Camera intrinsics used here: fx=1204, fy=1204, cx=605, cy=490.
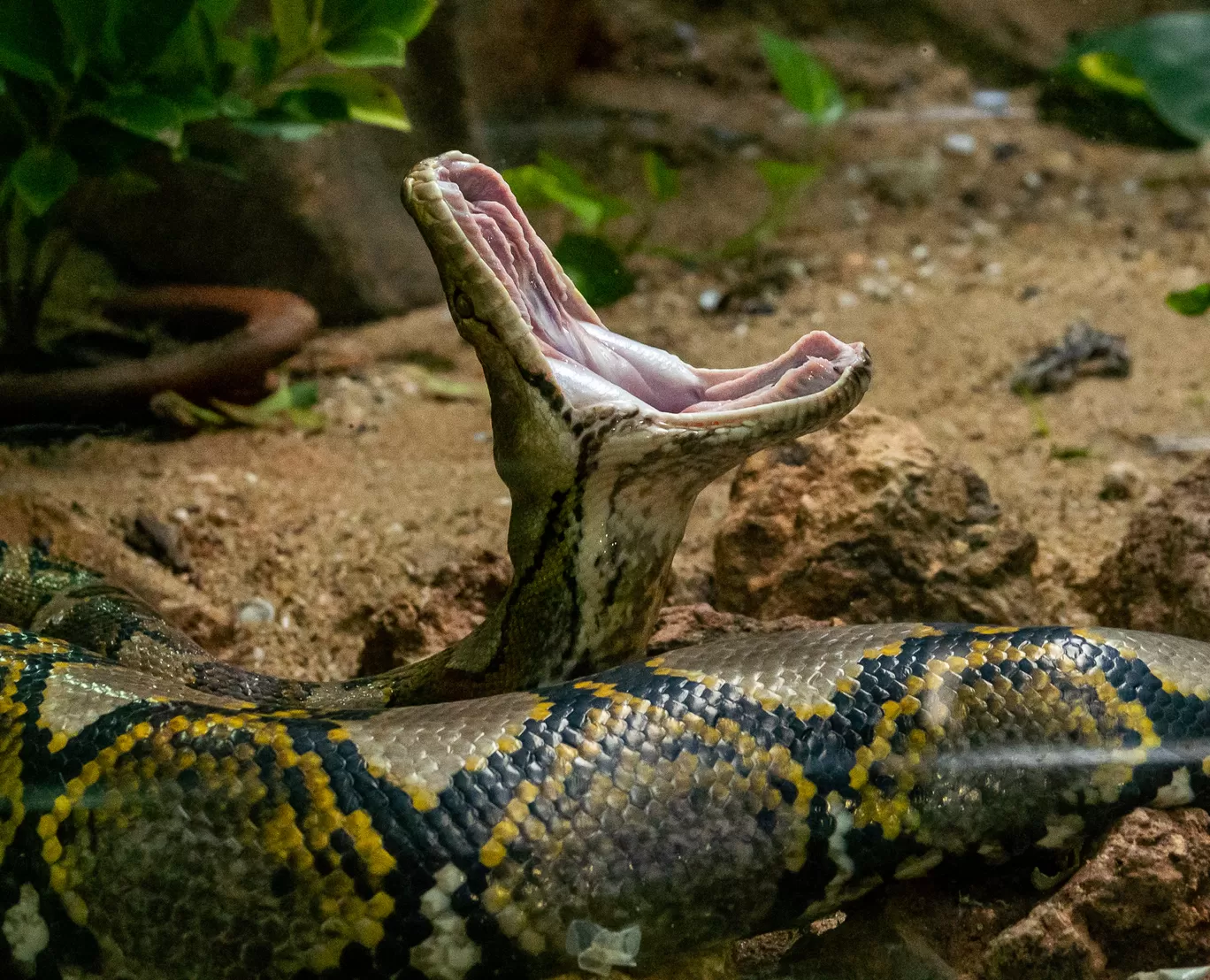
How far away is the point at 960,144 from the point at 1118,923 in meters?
4.74

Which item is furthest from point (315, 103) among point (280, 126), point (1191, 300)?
point (1191, 300)

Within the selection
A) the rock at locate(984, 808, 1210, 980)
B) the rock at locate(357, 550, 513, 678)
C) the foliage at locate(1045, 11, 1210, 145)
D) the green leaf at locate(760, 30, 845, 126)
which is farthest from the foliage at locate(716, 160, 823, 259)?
the rock at locate(984, 808, 1210, 980)

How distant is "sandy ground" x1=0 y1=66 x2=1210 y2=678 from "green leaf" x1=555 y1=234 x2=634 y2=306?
9cm

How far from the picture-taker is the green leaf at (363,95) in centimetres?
338

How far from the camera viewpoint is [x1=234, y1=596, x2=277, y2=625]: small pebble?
118 inches

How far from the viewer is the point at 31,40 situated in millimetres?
2711

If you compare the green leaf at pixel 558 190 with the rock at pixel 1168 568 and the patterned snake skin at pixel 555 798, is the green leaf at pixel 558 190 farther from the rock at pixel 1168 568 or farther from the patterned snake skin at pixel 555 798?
the rock at pixel 1168 568

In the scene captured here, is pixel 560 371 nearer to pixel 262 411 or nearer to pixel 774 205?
pixel 262 411

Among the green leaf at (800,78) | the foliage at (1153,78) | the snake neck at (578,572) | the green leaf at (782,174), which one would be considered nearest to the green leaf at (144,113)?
the snake neck at (578,572)

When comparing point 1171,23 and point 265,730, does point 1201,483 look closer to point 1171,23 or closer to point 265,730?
point 265,730

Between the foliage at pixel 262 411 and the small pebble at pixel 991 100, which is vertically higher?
the small pebble at pixel 991 100

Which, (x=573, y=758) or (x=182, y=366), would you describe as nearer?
(x=573, y=758)

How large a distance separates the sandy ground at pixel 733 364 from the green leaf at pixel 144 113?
86cm

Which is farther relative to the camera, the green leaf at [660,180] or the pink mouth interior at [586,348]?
the green leaf at [660,180]
